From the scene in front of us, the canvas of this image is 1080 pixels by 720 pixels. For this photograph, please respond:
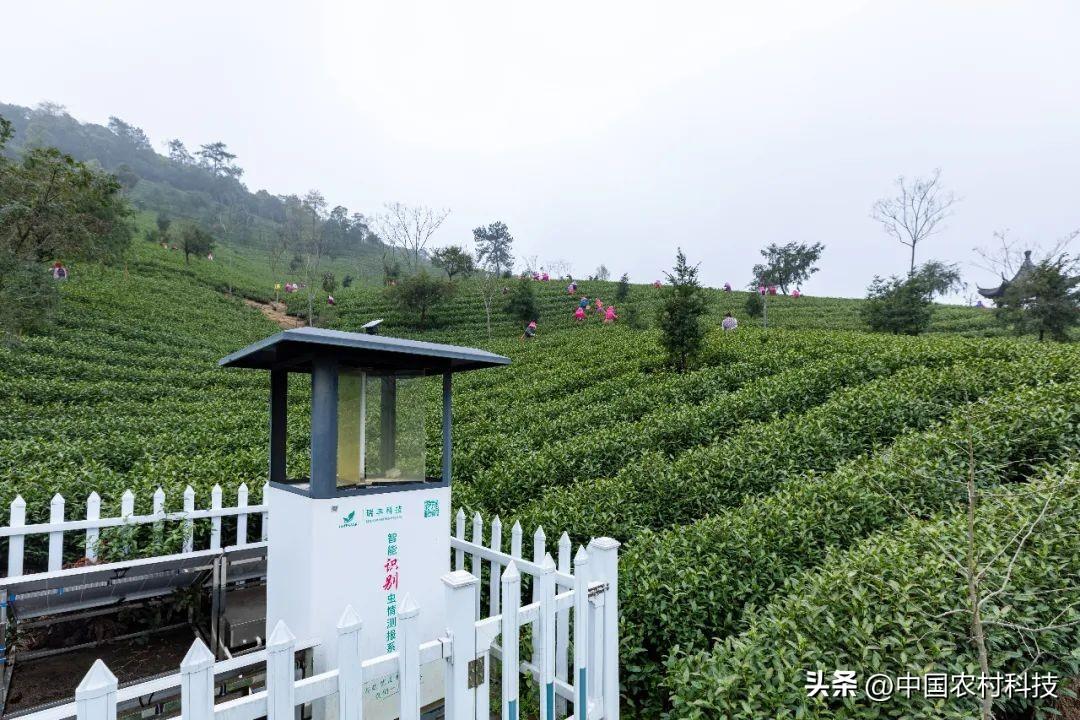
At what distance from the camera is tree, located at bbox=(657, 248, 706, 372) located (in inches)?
433

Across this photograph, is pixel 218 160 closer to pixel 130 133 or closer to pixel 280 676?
pixel 130 133

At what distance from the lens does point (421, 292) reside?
26938 millimetres

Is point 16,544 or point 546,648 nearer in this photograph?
point 546,648

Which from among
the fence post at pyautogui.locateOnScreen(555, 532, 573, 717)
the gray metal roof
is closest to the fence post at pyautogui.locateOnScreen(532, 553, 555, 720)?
the fence post at pyautogui.locateOnScreen(555, 532, 573, 717)

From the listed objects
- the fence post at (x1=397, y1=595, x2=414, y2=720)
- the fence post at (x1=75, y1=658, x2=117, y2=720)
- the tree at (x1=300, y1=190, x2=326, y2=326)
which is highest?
the tree at (x1=300, y1=190, x2=326, y2=326)

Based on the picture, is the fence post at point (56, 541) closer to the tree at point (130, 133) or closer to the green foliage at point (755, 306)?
the green foliage at point (755, 306)

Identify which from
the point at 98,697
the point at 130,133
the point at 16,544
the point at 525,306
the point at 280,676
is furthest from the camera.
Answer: the point at 130,133

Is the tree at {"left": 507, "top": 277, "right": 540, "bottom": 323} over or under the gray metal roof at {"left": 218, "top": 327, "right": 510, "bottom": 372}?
over

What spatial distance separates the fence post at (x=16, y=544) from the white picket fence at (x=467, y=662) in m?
0.04

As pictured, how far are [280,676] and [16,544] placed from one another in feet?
10.9

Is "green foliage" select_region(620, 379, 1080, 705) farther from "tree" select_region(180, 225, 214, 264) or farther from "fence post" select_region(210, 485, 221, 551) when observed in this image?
"tree" select_region(180, 225, 214, 264)

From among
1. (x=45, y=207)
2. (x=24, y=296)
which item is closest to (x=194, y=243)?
(x=45, y=207)

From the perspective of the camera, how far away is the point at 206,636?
3771 millimetres

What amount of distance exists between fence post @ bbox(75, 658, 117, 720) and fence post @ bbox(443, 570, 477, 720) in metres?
1.02
